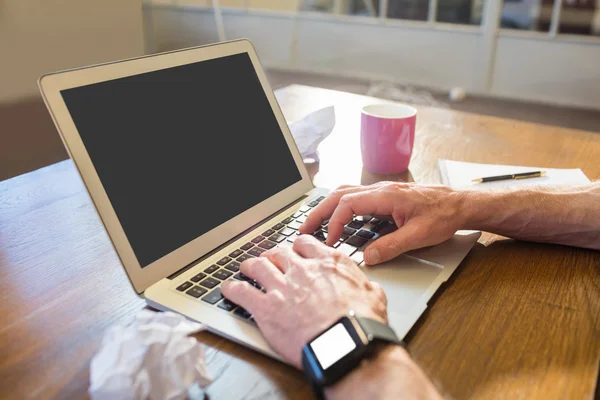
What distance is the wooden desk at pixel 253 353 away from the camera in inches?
20.5

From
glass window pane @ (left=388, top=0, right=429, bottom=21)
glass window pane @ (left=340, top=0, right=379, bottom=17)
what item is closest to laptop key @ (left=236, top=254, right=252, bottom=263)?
glass window pane @ (left=388, top=0, right=429, bottom=21)

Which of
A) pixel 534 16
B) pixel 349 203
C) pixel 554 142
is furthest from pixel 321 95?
pixel 534 16

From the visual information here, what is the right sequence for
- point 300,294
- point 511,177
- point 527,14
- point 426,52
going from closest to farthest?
1. point 300,294
2. point 511,177
3. point 527,14
4. point 426,52

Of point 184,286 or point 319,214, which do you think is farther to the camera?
point 319,214

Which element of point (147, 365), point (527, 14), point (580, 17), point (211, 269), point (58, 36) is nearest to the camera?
point (147, 365)

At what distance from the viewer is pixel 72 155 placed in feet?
2.00

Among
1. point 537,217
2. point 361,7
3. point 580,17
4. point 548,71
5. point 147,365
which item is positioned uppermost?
point 147,365

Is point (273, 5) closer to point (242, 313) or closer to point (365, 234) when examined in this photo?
point (365, 234)

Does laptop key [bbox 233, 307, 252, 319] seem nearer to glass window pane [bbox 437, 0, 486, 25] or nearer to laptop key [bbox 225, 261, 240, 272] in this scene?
laptop key [bbox 225, 261, 240, 272]

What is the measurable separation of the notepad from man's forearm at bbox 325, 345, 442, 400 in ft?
1.78

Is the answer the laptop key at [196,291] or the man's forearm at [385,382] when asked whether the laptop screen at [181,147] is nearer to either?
the laptop key at [196,291]

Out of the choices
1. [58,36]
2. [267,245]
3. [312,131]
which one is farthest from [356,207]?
[58,36]

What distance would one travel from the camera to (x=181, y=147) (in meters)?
0.74

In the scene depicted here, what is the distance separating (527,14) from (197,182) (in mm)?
3188
